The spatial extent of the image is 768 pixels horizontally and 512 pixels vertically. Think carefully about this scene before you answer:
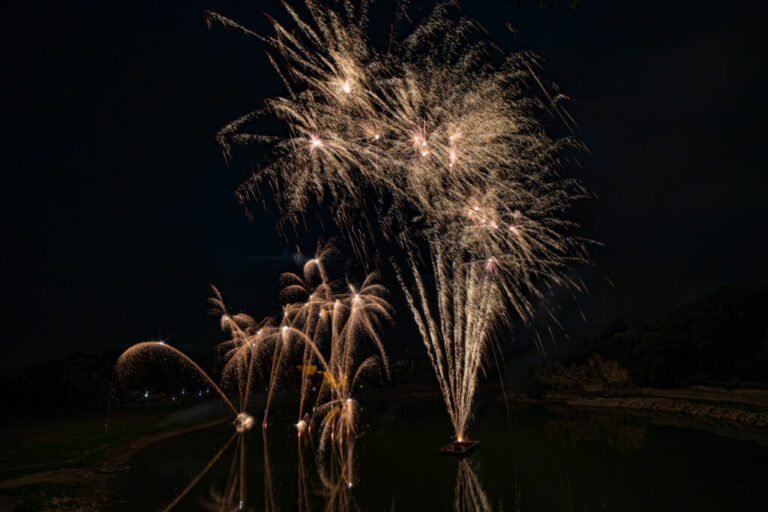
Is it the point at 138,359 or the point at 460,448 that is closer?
the point at 460,448

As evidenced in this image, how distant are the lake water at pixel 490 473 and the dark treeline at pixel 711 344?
990 centimetres

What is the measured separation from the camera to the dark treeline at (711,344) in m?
35.6

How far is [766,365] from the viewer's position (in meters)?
32.9

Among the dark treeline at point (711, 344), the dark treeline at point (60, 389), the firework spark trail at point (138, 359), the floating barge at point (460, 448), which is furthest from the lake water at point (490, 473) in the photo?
the firework spark trail at point (138, 359)

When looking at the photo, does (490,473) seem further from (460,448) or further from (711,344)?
(711,344)

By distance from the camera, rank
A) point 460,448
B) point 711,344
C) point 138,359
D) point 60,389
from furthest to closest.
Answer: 1. point 138,359
2. point 60,389
3. point 711,344
4. point 460,448

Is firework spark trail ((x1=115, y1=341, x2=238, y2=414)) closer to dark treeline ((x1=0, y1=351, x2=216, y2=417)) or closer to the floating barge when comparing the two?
dark treeline ((x1=0, y1=351, x2=216, y2=417))

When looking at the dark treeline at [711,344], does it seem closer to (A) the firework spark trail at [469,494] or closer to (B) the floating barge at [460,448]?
(B) the floating barge at [460,448]

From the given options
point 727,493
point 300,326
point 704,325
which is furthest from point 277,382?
point 727,493

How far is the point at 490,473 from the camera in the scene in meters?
18.6

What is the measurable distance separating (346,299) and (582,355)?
38.4m

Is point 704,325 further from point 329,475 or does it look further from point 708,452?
point 329,475

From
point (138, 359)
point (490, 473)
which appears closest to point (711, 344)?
point (490, 473)

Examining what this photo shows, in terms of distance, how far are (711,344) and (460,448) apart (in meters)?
27.8
